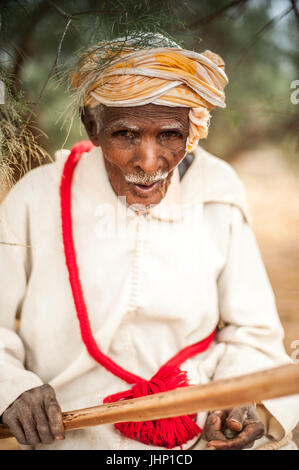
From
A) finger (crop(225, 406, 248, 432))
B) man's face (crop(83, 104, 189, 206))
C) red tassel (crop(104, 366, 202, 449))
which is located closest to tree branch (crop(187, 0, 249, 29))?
man's face (crop(83, 104, 189, 206))

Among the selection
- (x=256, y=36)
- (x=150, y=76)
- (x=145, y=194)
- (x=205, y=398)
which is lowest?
(x=205, y=398)

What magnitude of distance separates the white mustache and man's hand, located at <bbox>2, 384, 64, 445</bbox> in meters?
0.73

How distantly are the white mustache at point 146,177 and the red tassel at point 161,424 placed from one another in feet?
2.20

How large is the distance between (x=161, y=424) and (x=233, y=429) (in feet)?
0.79

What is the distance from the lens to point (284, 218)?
15.3 feet

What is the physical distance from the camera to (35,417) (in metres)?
1.61

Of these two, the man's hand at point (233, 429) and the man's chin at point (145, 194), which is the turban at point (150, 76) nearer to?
the man's chin at point (145, 194)

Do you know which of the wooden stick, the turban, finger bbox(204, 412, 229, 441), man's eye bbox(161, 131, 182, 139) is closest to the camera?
the wooden stick

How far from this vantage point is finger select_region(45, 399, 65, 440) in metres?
1.57

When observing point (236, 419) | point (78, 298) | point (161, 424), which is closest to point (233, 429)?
point (236, 419)

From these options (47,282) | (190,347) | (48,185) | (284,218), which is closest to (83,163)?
(48,185)

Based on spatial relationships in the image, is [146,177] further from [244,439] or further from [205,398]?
[244,439]

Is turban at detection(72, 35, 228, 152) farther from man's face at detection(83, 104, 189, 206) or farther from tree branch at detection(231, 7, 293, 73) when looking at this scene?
tree branch at detection(231, 7, 293, 73)

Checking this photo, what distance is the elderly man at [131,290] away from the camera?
169 centimetres
